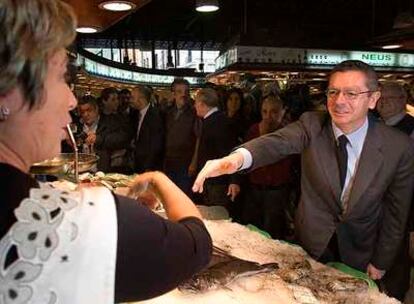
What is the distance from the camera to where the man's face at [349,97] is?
2.32 m

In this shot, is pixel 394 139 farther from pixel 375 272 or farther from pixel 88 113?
pixel 88 113

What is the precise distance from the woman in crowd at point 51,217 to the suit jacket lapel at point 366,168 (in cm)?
161

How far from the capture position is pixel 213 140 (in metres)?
4.69

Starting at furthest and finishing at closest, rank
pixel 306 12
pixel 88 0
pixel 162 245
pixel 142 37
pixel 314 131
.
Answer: pixel 142 37, pixel 306 12, pixel 88 0, pixel 314 131, pixel 162 245

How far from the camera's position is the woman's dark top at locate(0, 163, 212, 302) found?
0.81m

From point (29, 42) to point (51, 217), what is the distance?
29 centimetres

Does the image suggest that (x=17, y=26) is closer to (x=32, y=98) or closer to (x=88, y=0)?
(x=32, y=98)

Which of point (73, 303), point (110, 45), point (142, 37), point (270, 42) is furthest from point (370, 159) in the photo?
point (110, 45)

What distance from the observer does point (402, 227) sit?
244 centimetres

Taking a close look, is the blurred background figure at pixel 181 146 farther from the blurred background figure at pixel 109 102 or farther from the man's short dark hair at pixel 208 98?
the blurred background figure at pixel 109 102

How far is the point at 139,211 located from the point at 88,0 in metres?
2.97

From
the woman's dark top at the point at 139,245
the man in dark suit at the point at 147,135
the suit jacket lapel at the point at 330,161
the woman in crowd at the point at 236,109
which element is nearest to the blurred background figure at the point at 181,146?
the man in dark suit at the point at 147,135

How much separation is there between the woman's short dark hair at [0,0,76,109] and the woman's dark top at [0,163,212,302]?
14 cm

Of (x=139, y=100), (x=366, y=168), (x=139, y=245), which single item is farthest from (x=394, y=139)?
(x=139, y=100)
